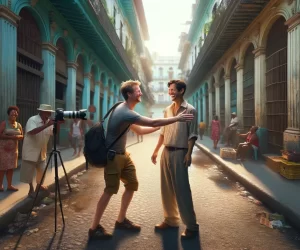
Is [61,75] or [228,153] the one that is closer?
[228,153]

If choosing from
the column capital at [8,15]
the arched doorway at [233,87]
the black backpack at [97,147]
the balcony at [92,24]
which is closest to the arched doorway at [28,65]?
the column capital at [8,15]

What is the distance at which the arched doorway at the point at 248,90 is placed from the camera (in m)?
11.6

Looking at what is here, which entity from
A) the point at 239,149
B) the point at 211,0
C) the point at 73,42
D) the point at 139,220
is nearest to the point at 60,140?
the point at 73,42

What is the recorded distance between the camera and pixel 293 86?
741 cm

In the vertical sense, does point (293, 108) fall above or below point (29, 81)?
below

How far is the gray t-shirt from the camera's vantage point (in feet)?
9.74

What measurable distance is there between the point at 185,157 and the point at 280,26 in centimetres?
805

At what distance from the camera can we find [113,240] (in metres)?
3.04

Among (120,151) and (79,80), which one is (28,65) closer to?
(79,80)

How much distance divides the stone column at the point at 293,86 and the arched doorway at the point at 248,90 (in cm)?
389

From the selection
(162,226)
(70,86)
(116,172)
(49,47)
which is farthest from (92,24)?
(162,226)

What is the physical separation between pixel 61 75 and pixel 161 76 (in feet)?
190

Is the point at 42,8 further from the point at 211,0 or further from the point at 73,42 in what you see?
the point at 211,0

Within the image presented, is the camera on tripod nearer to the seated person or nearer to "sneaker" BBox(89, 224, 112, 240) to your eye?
"sneaker" BBox(89, 224, 112, 240)
